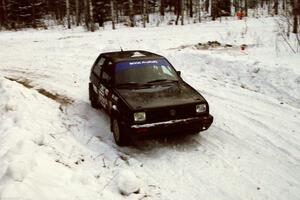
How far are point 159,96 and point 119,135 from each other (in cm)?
109

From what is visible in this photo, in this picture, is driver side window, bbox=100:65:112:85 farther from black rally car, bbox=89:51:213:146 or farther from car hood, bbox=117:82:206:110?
car hood, bbox=117:82:206:110

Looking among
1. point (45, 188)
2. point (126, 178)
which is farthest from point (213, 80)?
point (45, 188)

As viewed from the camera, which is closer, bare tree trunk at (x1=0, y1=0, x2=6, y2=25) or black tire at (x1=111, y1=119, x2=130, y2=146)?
black tire at (x1=111, y1=119, x2=130, y2=146)

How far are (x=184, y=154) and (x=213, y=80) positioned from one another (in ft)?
18.0

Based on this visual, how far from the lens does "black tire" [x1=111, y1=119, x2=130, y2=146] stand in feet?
25.0

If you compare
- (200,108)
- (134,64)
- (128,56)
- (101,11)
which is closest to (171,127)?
(200,108)

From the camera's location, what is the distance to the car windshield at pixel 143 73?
841 cm

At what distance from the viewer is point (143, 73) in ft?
28.0

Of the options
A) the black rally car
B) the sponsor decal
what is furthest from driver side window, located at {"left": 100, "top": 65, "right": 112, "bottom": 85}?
the sponsor decal

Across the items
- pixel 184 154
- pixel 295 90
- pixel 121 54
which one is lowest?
pixel 184 154

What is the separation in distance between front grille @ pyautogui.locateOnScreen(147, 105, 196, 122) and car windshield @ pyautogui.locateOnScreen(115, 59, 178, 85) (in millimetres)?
1194

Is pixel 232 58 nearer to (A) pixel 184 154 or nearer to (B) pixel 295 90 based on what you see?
(B) pixel 295 90

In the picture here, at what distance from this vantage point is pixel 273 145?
762cm

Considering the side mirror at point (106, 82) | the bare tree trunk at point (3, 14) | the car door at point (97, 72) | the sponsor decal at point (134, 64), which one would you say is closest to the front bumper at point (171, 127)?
the side mirror at point (106, 82)
